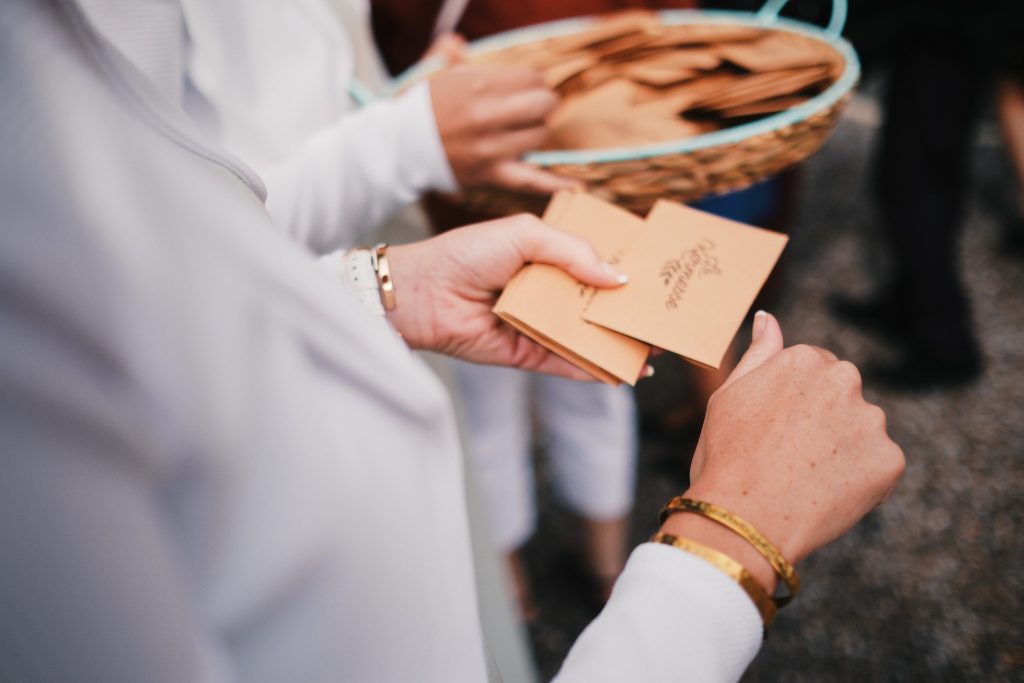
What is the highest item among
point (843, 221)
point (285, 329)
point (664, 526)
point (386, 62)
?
point (285, 329)

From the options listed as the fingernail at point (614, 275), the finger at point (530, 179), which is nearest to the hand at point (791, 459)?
the fingernail at point (614, 275)

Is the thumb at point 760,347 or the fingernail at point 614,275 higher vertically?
the fingernail at point 614,275

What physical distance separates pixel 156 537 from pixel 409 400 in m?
0.12

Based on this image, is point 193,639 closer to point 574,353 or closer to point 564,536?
point 574,353

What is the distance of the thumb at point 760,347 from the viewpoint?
0.48 m

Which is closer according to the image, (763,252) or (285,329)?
(285,329)

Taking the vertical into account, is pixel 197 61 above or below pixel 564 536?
above

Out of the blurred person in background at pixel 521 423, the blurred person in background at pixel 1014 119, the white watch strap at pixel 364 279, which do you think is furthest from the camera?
the blurred person in background at pixel 1014 119

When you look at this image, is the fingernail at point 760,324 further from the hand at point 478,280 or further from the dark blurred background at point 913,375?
the dark blurred background at point 913,375

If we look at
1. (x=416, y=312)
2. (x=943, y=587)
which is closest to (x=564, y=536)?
(x=943, y=587)

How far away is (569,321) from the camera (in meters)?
0.51

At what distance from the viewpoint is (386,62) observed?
0.99 meters

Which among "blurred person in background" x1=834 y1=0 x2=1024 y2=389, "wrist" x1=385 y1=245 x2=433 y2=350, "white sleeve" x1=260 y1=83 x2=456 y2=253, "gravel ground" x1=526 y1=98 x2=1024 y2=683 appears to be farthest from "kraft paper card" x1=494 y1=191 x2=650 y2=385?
"blurred person in background" x1=834 y1=0 x2=1024 y2=389

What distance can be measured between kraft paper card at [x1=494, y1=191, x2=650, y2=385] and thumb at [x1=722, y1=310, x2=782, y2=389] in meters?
0.07
